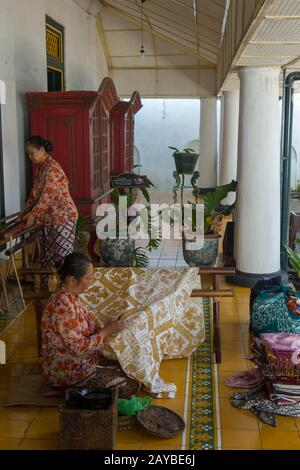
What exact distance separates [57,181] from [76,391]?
2712 millimetres

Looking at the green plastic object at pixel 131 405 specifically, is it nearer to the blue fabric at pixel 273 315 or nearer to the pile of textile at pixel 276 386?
the pile of textile at pixel 276 386

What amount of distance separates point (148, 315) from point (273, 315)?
1.38 metres

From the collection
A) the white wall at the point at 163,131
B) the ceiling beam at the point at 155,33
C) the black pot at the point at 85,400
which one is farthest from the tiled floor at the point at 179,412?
the white wall at the point at 163,131

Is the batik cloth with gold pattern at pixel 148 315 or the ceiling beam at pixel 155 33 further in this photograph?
the ceiling beam at pixel 155 33

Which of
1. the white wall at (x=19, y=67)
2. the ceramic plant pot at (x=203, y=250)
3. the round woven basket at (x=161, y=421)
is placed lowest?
the round woven basket at (x=161, y=421)

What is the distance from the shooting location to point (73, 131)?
25.7 feet

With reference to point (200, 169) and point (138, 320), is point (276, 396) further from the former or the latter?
point (200, 169)

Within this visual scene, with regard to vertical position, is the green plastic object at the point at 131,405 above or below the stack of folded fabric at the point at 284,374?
below

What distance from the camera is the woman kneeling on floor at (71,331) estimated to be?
3764mm

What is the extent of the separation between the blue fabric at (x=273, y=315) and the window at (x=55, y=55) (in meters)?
5.44

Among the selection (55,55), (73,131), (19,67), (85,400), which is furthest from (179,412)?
(55,55)

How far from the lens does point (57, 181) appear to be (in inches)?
230

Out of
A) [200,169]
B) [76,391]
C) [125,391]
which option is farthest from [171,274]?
[200,169]

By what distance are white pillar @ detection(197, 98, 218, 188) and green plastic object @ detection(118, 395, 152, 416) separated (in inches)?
426
